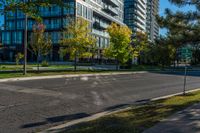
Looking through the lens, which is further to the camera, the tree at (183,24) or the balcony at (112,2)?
the balcony at (112,2)

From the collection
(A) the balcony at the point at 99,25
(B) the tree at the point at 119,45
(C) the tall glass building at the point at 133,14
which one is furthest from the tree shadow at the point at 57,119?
(C) the tall glass building at the point at 133,14

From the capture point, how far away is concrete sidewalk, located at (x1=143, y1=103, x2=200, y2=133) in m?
7.40

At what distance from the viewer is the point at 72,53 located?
37.7 m

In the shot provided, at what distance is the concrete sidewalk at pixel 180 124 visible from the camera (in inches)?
291

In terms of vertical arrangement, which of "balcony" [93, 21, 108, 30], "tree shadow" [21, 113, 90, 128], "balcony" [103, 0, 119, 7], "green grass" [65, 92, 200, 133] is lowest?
"tree shadow" [21, 113, 90, 128]

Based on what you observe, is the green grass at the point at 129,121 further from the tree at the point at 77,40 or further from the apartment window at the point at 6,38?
the apartment window at the point at 6,38

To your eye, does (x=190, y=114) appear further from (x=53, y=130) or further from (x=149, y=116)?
(x=53, y=130)

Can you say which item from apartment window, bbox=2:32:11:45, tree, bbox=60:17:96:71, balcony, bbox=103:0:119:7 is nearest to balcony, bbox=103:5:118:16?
balcony, bbox=103:0:119:7

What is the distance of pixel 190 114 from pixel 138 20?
12935 cm

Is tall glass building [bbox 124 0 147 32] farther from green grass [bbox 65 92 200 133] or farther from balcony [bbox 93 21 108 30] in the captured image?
green grass [bbox 65 92 200 133]

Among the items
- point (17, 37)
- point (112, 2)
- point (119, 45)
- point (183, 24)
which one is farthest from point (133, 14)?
point (183, 24)

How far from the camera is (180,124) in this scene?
26.7ft

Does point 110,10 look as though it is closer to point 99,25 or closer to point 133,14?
point 99,25

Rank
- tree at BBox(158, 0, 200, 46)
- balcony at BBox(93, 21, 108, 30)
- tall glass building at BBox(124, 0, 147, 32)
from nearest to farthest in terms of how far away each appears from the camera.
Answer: tree at BBox(158, 0, 200, 46) → balcony at BBox(93, 21, 108, 30) → tall glass building at BBox(124, 0, 147, 32)
